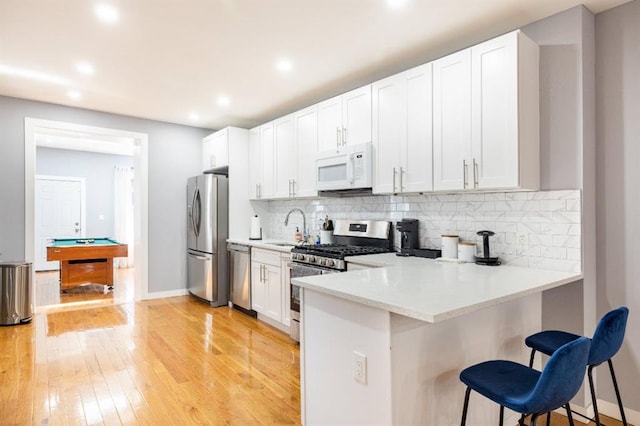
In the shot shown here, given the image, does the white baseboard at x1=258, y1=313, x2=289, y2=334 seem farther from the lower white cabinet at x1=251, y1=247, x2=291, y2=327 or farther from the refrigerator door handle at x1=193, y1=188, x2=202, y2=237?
the refrigerator door handle at x1=193, y1=188, x2=202, y2=237

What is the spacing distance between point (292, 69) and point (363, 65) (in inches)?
25.9

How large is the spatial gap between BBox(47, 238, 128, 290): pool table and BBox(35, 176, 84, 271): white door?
2.19 metres

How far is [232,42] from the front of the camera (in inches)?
117

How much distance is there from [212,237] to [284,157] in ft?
4.93

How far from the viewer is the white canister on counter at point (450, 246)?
114 inches

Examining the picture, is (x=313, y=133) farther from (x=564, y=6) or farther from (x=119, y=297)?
(x=119, y=297)

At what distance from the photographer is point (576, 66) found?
237cm

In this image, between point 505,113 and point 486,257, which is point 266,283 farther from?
point 505,113

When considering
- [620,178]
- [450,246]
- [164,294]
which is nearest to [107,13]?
[450,246]

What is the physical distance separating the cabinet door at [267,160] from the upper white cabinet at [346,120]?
3.31 ft

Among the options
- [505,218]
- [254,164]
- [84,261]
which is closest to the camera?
[505,218]

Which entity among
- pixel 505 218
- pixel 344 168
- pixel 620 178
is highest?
pixel 344 168

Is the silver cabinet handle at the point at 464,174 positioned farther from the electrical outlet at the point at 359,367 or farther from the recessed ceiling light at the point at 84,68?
the recessed ceiling light at the point at 84,68

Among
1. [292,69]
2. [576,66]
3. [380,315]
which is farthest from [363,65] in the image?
[380,315]
